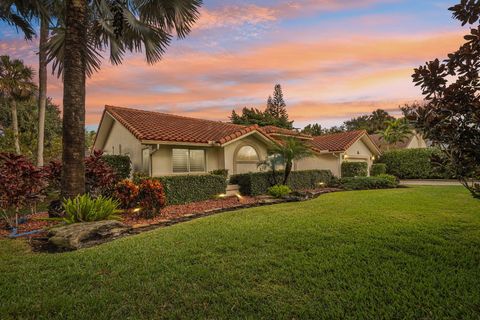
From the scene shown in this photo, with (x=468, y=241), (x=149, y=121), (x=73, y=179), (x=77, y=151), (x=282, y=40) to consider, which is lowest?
(x=468, y=241)

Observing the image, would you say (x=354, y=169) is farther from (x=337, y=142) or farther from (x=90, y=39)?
(x=90, y=39)

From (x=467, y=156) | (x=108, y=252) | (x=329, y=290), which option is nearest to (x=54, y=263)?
(x=108, y=252)

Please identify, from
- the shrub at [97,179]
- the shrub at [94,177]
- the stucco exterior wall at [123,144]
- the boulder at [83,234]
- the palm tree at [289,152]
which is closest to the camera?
the boulder at [83,234]

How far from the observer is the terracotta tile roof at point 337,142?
904 inches

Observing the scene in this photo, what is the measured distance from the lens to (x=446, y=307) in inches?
116

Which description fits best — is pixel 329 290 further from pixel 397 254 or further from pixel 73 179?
pixel 73 179

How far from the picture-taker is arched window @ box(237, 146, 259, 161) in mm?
17203

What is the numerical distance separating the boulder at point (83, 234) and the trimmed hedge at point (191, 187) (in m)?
4.04

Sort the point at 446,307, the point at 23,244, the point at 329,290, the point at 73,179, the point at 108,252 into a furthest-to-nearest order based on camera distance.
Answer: the point at 73,179
the point at 23,244
the point at 108,252
the point at 329,290
the point at 446,307

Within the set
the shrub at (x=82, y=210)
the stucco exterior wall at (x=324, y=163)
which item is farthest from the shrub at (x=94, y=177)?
the stucco exterior wall at (x=324, y=163)

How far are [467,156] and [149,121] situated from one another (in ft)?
51.3

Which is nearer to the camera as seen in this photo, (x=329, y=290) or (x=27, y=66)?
(x=329, y=290)

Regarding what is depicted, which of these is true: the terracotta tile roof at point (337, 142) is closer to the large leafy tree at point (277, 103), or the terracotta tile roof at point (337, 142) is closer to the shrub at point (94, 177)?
the shrub at point (94, 177)

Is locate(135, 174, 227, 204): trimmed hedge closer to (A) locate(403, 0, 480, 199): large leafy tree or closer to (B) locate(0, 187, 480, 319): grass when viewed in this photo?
(B) locate(0, 187, 480, 319): grass
